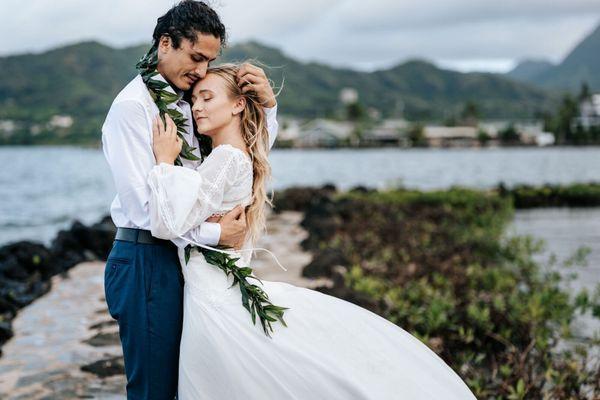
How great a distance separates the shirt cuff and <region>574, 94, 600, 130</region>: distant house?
158 meters

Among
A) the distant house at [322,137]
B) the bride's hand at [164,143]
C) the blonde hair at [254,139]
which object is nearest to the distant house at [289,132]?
the distant house at [322,137]

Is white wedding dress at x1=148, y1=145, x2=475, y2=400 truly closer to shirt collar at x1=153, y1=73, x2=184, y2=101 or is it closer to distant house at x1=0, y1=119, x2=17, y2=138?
shirt collar at x1=153, y1=73, x2=184, y2=101

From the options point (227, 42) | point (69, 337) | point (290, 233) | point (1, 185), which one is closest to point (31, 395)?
point (69, 337)

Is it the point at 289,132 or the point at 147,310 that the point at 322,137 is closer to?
the point at 289,132

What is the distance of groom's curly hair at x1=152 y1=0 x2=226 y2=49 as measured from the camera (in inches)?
134

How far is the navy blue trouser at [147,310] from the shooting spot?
3.28 metres

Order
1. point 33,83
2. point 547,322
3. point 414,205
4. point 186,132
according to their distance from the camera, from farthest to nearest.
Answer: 1. point 33,83
2. point 414,205
3. point 547,322
4. point 186,132

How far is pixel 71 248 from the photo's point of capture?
1348cm

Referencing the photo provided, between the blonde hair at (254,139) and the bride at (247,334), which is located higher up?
the blonde hair at (254,139)

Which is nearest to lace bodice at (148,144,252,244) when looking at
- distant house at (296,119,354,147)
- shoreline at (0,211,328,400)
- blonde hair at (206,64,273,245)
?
blonde hair at (206,64,273,245)

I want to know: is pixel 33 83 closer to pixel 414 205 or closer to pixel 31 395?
pixel 414 205

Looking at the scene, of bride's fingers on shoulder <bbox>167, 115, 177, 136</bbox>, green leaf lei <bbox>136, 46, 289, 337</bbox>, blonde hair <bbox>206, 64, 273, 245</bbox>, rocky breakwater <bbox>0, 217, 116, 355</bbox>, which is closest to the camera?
green leaf lei <bbox>136, 46, 289, 337</bbox>

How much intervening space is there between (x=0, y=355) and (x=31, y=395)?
4.40 ft

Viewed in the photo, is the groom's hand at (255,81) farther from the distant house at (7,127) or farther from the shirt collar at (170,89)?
the distant house at (7,127)
